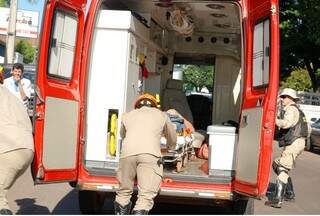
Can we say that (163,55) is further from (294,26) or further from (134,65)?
(294,26)

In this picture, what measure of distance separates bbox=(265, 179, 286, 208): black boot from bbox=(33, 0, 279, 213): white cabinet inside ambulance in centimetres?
184

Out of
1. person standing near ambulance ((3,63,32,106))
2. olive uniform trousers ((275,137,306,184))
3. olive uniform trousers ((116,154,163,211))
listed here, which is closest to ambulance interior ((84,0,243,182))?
olive uniform trousers ((116,154,163,211))

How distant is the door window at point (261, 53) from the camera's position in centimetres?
664

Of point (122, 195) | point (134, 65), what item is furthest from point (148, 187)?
point (134, 65)

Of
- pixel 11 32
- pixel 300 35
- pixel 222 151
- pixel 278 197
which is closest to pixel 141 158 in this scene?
pixel 222 151

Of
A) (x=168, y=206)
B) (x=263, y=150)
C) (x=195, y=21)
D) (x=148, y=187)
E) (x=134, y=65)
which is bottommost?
(x=168, y=206)

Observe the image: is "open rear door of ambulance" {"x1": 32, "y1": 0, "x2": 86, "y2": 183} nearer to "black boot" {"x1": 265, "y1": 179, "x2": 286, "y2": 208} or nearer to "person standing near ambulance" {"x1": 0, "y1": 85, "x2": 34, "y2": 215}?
"person standing near ambulance" {"x1": 0, "y1": 85, "x2": 34, "y2": 215}

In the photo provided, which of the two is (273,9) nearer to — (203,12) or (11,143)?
(11,143)

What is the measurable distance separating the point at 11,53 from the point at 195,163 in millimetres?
21824

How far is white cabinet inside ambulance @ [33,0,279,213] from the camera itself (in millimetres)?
6492

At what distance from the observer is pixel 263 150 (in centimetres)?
636

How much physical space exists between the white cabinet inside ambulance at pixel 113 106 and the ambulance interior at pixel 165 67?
12 millimetres

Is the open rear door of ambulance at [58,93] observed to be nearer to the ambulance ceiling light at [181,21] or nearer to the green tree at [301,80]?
the ambulance ceiling light at [181,21]

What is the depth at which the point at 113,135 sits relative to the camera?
741 cm
